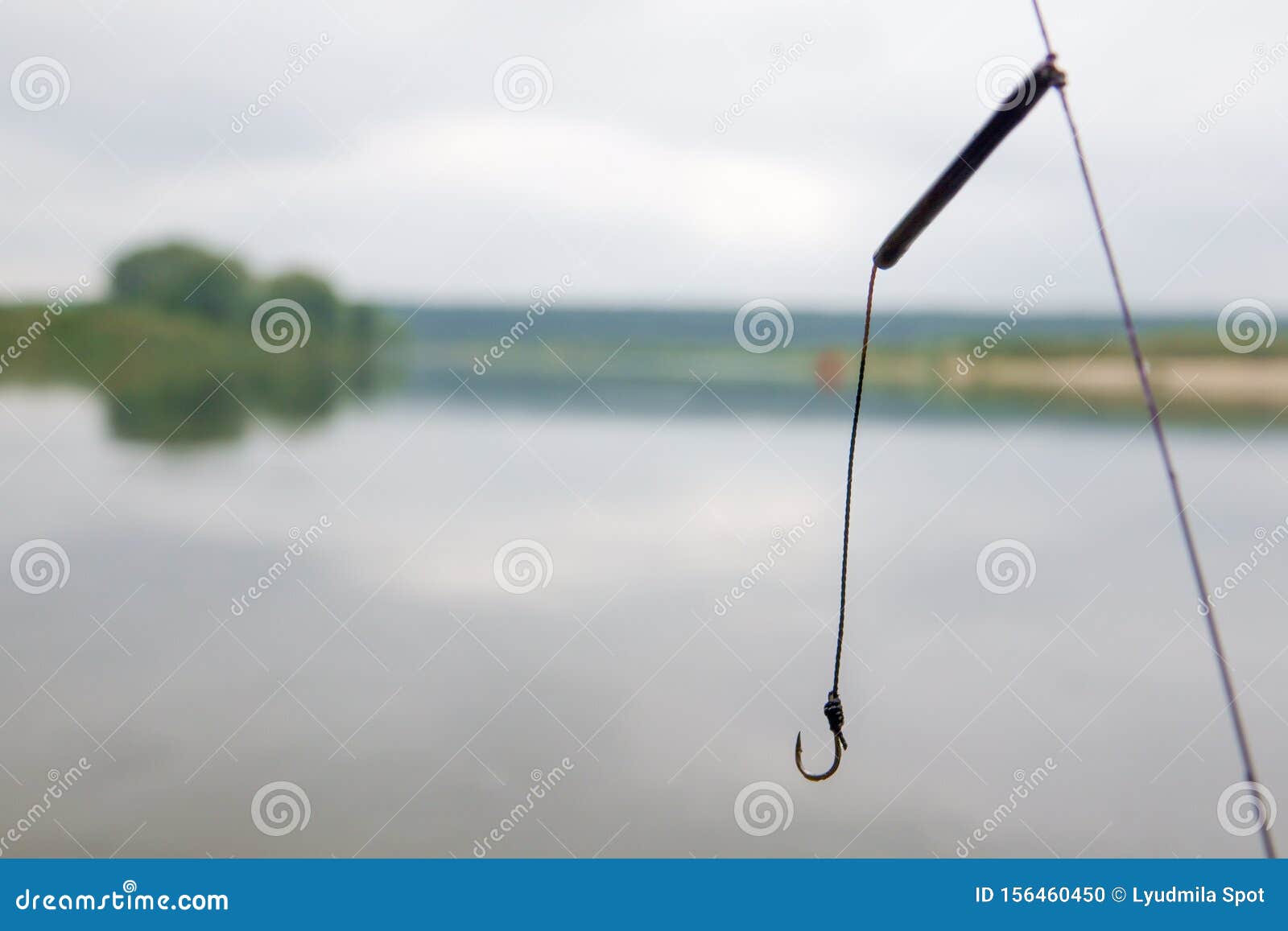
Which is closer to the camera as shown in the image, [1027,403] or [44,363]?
[1027,403]

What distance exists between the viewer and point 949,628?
128 inches

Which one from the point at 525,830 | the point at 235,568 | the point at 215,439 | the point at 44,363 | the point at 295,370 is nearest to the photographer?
the point at 525,830

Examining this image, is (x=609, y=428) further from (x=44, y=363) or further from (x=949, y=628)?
(x=44, y=363)

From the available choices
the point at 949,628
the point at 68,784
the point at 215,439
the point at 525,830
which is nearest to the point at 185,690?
the point at 68,784

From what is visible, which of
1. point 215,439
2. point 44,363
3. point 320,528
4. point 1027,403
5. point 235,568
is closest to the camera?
A: point 235,568

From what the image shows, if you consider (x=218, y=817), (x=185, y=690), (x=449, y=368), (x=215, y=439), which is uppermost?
(x=218, y=817)

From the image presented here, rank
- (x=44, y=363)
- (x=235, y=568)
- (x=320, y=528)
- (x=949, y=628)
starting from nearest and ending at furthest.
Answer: (x=949, y=628), (x=235, y=568), (x=320, y=528), (x=44, y=363)

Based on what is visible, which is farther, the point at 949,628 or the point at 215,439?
the point at 215,439

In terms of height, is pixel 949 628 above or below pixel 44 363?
above

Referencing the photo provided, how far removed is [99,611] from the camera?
326cm

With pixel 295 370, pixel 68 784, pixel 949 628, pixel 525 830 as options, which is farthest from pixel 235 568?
pixel 295 370

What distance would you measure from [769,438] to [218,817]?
5.33 metres

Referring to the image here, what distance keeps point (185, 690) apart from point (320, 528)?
1.76 m

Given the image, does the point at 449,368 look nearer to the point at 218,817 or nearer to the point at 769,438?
the point at 769,438
